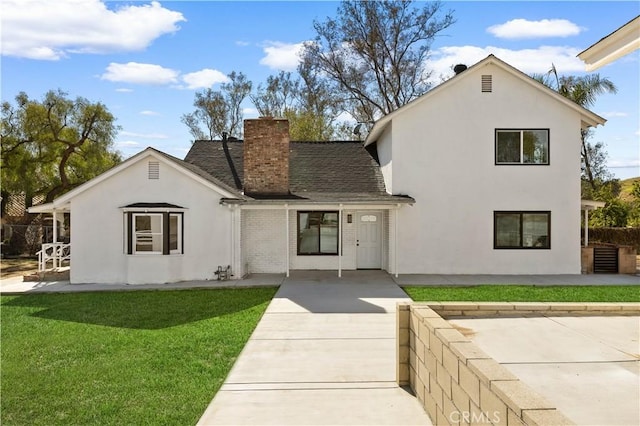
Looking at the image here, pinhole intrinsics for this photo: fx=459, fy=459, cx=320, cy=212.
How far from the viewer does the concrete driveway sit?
5.22 metres

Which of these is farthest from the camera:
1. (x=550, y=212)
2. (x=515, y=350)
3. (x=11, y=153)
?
(x=11, y=153)

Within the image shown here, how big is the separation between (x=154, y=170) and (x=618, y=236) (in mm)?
22391

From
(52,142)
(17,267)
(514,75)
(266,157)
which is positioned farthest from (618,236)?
(52,142)

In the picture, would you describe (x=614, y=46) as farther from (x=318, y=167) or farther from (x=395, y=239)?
(x=318, y=167)

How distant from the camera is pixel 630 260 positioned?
54.4 ft

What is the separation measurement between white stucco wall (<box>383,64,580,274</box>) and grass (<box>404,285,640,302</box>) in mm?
2746

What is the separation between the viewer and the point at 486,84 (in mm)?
16312

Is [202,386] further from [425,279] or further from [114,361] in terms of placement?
[425,279]

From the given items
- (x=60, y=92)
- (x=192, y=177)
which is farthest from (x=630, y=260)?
(x=60, y=92)

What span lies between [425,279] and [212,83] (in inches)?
1134

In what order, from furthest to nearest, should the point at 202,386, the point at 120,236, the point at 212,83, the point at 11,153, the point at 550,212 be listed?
the point at 212,83, the point at 11,153, the point at 550,212, the point at 120,236, the point at 202,386

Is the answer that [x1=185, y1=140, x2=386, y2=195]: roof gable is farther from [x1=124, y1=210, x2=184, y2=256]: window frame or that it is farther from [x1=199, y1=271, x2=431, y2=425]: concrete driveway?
[x1=199, y1=271, x2=431, y2=425]: concrete driveway

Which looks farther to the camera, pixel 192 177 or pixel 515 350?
pixel 192 177

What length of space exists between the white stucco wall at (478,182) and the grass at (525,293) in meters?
2.75
